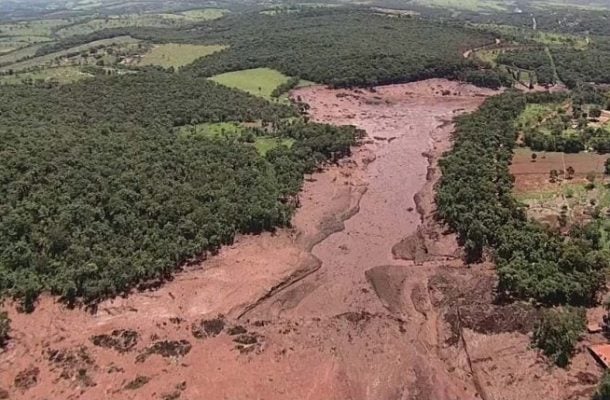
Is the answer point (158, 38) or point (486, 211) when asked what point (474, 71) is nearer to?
A: point (486, 211)

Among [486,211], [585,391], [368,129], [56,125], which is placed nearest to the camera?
[585,391]

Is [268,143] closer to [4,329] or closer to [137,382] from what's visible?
[4,329]

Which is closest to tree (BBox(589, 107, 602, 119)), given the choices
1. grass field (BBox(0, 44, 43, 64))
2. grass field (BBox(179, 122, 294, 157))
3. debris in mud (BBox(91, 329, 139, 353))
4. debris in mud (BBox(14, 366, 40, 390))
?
grass field (BBox(179, 122, 294, 157))

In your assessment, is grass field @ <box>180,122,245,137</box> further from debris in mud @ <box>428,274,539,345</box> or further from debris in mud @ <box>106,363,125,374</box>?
debris in mud @ <box>106,363,125,374</box>

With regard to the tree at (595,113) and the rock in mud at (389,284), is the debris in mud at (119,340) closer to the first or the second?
the rock in mud at (389,284)

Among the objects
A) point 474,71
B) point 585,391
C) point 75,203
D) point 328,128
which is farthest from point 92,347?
point 474,71

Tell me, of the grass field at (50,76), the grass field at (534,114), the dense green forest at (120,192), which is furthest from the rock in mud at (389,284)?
the grass field at (50,76)
